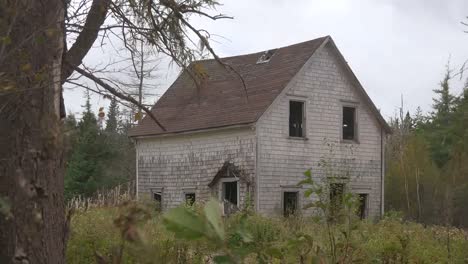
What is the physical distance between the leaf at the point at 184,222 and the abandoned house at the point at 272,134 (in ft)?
69.7

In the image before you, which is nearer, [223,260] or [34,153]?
[223,260]

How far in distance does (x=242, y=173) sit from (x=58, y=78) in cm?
1939

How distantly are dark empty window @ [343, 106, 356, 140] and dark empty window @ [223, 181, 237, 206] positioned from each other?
4834 millimetres

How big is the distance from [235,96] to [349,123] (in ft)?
15.2

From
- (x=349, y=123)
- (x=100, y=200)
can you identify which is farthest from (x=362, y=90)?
(x=100, y=200)

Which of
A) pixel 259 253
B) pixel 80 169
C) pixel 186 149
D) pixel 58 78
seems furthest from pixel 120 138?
pixel 259 253

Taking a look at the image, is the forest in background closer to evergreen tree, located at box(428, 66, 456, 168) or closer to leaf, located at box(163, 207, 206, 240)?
evergreen tree, located at box(428, 66, 456, 168)

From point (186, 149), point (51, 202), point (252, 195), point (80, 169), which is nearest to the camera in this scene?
point (51, 202)

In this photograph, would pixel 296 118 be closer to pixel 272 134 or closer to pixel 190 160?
pixel 272 134

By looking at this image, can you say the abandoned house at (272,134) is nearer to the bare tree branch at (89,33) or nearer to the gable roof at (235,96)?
the gable roof at (235,96)

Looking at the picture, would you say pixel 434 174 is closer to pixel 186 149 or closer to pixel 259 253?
pixel 186 149

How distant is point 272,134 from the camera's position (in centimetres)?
2386

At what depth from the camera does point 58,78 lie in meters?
4.71

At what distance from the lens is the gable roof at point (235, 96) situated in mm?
24125
